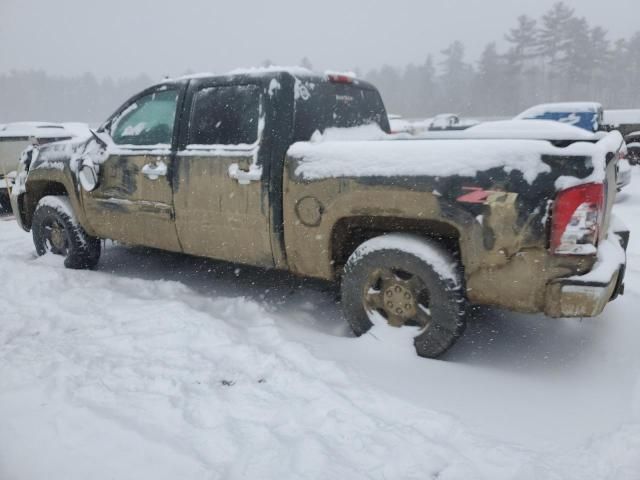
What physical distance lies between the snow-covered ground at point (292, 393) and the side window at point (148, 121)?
1.35 meters

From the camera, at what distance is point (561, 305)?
2756mm

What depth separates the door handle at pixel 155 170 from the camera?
13.6 ft

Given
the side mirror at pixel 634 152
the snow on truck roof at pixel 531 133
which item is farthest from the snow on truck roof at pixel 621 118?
the snow on truck roof at pixel 531 133

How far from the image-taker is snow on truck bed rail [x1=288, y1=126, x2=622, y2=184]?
2.67m

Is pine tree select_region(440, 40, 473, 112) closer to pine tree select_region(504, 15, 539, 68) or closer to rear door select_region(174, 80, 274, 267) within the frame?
pine tree select_region(504, 15, 539, 68)

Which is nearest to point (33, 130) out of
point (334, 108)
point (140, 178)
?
point (140, 178)

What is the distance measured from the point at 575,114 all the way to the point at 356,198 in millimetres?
11733

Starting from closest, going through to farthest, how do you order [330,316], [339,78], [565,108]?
[330,316] < [339,78] < [565,108]

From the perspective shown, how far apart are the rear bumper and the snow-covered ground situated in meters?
0.50

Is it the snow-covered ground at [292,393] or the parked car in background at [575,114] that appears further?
the parked car in background at [575,114]

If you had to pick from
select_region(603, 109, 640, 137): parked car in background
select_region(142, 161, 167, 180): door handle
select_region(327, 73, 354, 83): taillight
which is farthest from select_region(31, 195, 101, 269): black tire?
select_region(603, 109, 640, 137): parked car in background

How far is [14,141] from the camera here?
32.8 feet

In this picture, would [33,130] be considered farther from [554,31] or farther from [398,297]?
[554,31]

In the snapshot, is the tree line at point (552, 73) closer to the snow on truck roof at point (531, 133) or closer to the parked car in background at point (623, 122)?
the parked car in background at point (623, 122)
